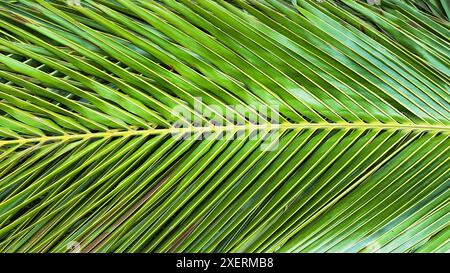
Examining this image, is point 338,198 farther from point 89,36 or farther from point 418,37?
point 89,36

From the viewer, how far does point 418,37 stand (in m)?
0.89

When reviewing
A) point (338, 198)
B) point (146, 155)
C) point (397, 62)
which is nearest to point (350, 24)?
point (397, 62)

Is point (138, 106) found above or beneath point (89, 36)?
beneath

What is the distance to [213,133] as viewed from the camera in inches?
31.4

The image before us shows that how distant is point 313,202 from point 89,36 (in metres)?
0.48

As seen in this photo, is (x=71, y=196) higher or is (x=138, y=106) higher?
(x=138, y=106)

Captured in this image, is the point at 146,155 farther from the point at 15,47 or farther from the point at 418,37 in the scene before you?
the point at 418,37

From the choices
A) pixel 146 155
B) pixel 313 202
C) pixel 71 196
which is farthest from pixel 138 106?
pixel 313 202

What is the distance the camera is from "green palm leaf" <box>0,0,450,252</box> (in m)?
0.78

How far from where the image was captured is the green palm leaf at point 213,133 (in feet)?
2.55

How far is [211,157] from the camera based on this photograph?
794mm

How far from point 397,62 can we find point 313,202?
30 cm

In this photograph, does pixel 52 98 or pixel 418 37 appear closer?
pixel 52 98

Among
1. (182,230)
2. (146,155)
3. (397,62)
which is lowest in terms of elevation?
(182,230)
